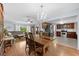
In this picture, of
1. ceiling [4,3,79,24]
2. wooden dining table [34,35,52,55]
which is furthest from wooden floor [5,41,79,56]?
ceiling [4,3,79,24]

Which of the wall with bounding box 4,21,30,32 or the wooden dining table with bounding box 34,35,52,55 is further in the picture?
the wooden dining table with bounding box 34,35,52,55

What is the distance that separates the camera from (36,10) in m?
1.57

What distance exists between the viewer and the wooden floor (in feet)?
5.08

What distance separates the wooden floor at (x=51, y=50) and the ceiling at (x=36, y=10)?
525 millimetres

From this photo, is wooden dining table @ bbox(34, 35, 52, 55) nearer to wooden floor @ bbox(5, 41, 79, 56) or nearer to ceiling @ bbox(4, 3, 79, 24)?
wooden floor @ bbox(5, 41, 79, 56)

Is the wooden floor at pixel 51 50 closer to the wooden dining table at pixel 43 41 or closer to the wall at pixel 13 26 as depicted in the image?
the wooden dining table at pixel 43 41

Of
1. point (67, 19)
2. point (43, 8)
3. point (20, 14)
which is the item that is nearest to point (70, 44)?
point (67, 19)

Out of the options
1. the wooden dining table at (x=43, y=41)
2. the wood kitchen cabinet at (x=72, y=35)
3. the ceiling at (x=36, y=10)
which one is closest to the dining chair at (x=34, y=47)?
the wooden dining table at (x=43, y=41)

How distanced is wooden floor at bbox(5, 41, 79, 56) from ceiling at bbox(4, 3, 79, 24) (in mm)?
525

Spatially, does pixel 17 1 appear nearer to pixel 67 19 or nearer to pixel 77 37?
pixel 67 19

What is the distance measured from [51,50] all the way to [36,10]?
2.61 ft

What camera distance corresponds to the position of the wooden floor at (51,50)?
1.55 meters

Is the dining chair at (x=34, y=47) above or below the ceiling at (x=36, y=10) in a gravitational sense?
below

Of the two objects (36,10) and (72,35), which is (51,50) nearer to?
(72,35)
